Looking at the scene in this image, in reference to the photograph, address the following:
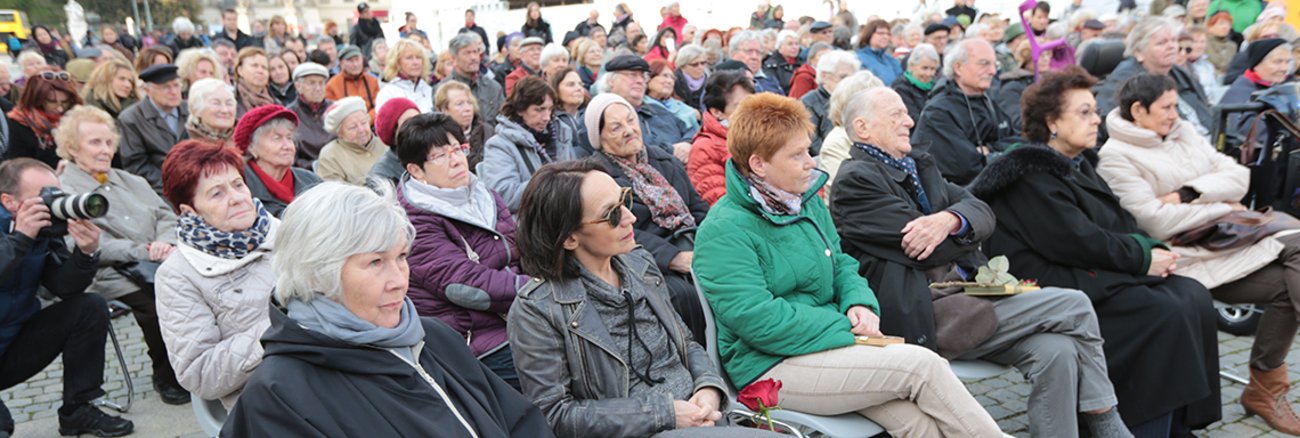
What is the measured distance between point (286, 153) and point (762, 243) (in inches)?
105

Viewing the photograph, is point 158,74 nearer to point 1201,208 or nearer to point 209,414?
point 209,414

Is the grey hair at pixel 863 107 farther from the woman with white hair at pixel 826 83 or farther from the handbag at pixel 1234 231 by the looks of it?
the woman with white hair at pixel 826 83

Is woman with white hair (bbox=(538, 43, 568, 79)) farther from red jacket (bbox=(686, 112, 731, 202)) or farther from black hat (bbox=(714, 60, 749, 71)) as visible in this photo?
red jacket (bbox=(686, 112, 731, 202))

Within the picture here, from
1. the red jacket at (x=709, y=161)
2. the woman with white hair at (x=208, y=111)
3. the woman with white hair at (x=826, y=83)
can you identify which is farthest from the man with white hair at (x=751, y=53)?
the woman with white hair at (x=208, y=111)

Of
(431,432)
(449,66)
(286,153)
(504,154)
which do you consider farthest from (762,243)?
(449,66)

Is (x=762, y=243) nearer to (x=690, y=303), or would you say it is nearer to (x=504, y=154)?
(x=690, y=303)

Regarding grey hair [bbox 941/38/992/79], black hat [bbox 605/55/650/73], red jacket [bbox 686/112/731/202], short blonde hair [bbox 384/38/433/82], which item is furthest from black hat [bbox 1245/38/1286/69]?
short blonde hair [bbox 384/38/433/82]

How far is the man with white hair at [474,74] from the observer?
8141 millimetres

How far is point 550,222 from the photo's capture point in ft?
8.52

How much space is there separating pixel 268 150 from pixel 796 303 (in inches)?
111

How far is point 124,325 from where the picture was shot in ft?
19.7

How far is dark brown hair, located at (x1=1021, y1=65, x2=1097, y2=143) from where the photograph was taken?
13.3ft

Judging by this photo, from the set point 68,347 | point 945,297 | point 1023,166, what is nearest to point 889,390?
point 945,297

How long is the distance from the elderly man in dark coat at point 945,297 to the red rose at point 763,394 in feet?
2.83
